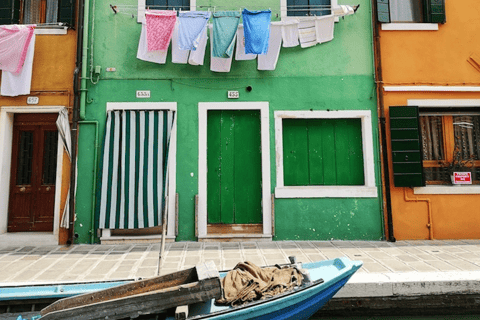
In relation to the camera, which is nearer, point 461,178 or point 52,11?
point 461,178

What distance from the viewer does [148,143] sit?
6562 mm

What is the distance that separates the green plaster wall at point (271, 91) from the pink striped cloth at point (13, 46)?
1.34m

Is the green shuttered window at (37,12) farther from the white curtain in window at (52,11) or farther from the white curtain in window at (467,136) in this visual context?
the white curtain in window at (467,136)

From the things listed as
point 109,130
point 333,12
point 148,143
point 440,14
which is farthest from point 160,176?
point 440,14

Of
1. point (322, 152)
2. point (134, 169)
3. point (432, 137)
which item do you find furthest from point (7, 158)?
point (432, 137)

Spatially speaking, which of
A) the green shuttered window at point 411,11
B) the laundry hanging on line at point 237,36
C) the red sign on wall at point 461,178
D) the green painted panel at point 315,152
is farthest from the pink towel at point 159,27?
the red sign on wall at point 461,178

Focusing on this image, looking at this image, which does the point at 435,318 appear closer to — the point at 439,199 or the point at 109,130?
the point at 439,199

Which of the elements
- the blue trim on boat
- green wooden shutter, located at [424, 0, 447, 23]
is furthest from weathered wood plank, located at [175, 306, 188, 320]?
green wooden shutter, located at [424, 0, 447, 23]

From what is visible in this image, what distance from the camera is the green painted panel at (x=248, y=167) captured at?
666 centimetres

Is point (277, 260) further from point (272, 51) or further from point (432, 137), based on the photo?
point (432, 137)

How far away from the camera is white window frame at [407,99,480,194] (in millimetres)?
6516

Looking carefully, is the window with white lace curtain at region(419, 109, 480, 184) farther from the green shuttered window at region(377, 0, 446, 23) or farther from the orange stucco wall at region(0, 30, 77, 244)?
the orange stucco wall at region(0, 30, 77, 244)

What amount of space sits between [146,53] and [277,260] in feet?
15.8

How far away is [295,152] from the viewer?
6.82 metres
